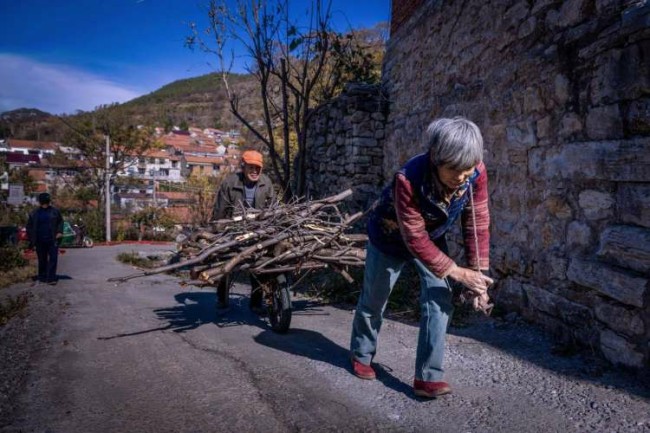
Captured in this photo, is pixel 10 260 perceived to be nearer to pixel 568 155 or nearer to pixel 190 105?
pixel 568 155

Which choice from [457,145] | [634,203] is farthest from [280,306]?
[634,203]

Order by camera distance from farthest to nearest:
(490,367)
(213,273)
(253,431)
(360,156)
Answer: (360,156), (213,273), (490,367), (253,431)

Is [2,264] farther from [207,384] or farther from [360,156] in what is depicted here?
[207,384]

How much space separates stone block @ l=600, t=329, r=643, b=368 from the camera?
111 inches

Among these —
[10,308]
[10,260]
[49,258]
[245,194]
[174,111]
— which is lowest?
[10,260]

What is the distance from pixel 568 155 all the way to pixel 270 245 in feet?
8.61

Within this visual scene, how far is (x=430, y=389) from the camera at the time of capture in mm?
2627

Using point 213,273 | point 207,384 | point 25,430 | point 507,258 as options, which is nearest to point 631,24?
point 507,258

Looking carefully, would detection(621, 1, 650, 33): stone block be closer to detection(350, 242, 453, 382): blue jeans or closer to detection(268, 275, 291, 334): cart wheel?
detection(350, 242, 453, 382): blue jeans

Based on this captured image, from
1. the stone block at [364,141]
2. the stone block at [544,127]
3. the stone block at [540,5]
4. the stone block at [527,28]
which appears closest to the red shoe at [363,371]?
the stone block at [544,127]

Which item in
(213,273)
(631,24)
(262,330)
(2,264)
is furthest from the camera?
(2,264)

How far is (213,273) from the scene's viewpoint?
3.49 metres

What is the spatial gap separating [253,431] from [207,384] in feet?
2.53

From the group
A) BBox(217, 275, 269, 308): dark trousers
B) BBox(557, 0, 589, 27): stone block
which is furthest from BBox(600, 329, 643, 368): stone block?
BBox(217, 275, 269, 308): dark trousers
